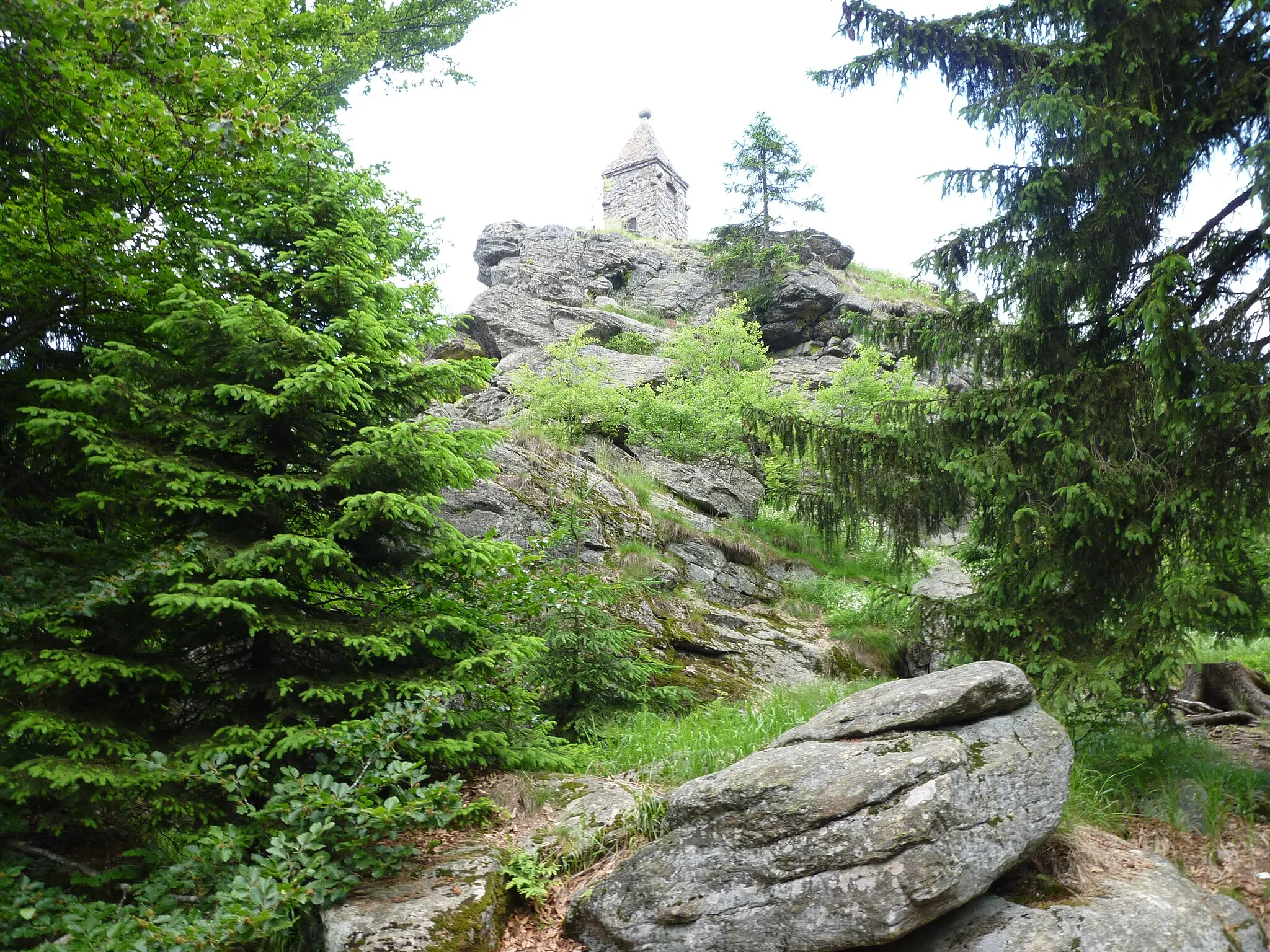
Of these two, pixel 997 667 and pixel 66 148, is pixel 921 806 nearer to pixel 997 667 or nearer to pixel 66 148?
pixel 997 667

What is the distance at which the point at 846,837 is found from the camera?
144 inches

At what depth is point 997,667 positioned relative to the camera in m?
4.60

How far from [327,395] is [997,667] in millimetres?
4514

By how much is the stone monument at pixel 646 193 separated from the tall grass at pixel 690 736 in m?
35.7

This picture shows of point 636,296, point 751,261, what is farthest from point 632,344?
point 751,261

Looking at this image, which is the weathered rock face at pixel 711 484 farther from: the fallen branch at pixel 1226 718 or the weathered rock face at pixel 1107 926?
the weathered rock face at pixel 1107 926

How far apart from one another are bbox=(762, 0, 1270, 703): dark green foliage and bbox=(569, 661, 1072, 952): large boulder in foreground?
5.05 ft

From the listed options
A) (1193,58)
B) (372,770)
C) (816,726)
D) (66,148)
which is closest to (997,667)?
(816,726)

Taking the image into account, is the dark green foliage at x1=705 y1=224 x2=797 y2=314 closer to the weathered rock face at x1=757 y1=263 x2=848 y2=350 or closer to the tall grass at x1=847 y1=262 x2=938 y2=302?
the weathered rock face at x1=757 y1=263 x2=848 y2=350

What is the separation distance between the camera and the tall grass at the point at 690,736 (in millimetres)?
5277

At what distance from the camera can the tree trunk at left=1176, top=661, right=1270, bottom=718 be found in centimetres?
871

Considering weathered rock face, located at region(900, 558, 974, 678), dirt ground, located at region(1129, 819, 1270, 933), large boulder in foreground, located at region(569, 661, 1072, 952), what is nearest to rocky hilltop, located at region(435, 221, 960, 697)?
weathered rock face, located at region(900, 558, 974, 678)

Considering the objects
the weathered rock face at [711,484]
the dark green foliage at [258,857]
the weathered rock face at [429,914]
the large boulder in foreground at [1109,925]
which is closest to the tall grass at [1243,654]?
the weathered rock face at [711,484]

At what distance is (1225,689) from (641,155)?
40.0 m
